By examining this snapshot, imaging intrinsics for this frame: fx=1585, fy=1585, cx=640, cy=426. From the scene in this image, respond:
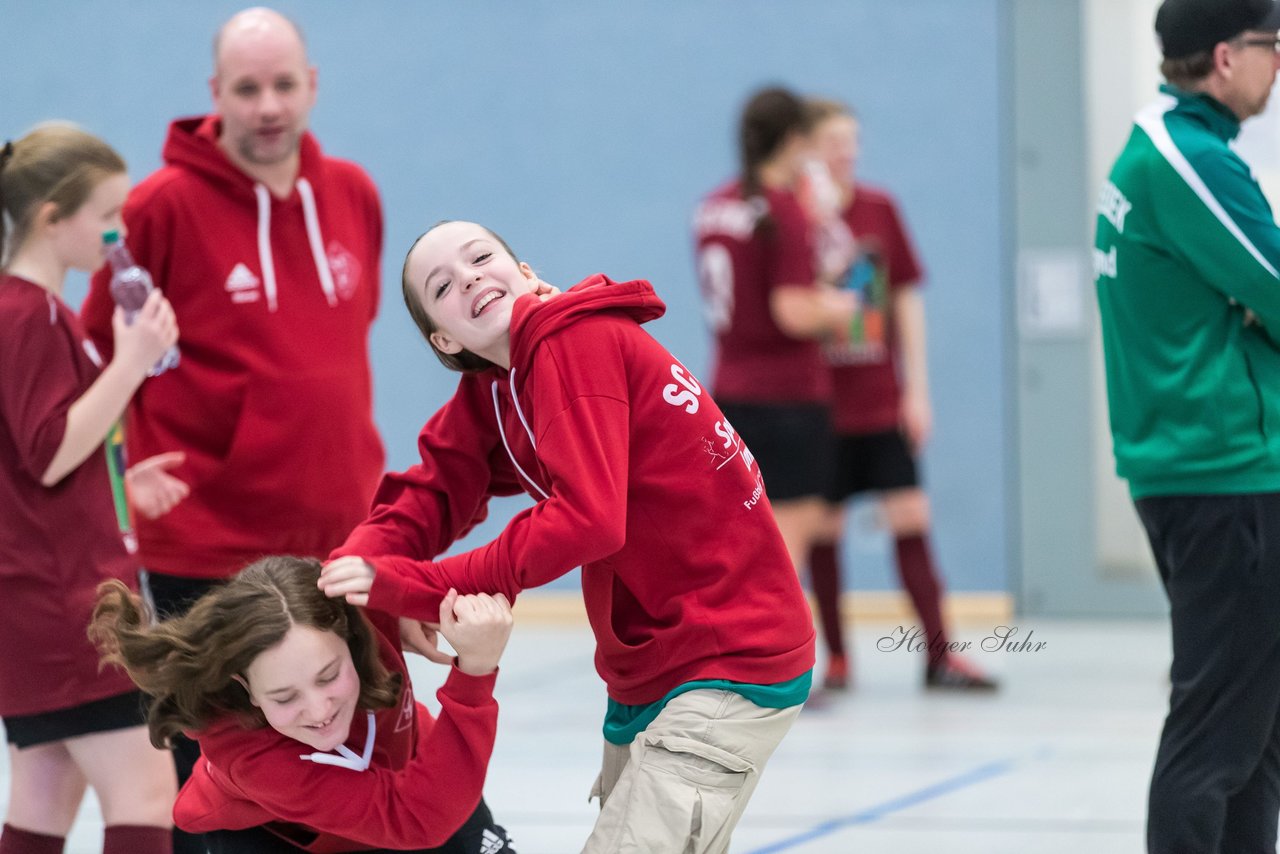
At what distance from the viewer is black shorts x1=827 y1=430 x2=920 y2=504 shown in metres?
5.61

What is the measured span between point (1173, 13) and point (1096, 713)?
2.92m

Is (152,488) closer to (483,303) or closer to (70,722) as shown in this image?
(70,722)

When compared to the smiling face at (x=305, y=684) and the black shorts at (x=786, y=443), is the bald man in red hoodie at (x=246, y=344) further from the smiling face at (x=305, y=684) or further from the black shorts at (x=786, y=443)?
the black shorts at (x=786, y=443)

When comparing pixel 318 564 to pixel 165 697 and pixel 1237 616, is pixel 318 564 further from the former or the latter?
pixel 1237 616

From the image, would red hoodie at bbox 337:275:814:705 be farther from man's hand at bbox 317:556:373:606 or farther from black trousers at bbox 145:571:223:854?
black trousers at bbox 145:571:223:854

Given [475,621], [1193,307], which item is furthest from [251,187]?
[1193,307]

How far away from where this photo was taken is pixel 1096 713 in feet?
16.5

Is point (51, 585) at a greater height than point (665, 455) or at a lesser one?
lesser

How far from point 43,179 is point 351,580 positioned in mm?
1203

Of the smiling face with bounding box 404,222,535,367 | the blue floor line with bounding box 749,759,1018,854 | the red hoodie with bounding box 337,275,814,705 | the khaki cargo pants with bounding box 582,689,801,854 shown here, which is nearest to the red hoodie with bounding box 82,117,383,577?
the red hoodie with bounding box 337,275,814,705

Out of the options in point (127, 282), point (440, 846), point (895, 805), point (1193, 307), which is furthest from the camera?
point (895, 805)

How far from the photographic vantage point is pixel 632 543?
2.24m

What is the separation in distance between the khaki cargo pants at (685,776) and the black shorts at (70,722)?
0.98 m

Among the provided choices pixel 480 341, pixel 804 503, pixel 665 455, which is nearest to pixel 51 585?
pixel 480 341
